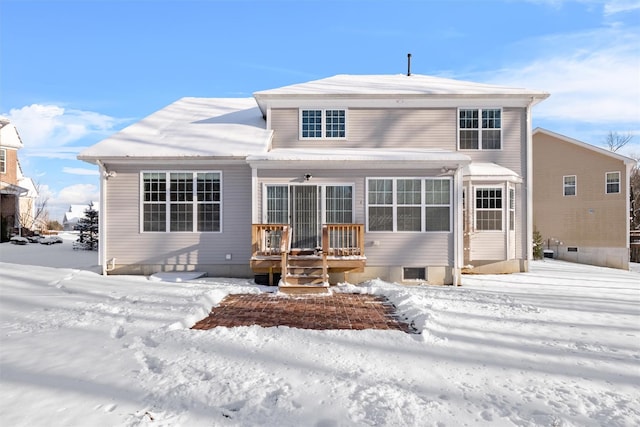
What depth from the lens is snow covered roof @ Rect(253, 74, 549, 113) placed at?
12188 millimetres

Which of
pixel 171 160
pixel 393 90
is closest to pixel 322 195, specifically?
pixel 171 160

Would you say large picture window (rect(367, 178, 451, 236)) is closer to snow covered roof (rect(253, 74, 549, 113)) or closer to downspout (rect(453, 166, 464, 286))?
downspout (rect(453, 166, 464, 286))

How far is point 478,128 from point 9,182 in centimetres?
2583


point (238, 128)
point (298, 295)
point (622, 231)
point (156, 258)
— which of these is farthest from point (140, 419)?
point (622, 231)

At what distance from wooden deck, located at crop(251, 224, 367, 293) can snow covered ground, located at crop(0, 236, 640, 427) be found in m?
2.32

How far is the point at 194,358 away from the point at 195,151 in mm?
7171

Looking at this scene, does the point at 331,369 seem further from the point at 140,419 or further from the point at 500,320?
the point at 500,320

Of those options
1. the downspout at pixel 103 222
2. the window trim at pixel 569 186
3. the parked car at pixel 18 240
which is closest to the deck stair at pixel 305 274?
the downspout at pixel 103 222

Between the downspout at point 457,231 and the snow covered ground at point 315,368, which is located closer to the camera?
the snow covered ground at point 315,368

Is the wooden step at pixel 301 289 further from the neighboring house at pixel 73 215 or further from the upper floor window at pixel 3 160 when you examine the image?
the neighboring house at pixel 73 215

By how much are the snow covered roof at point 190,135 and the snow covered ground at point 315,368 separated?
4439 mm

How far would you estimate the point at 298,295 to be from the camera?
8555 millimetres

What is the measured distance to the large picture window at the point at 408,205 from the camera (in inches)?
405

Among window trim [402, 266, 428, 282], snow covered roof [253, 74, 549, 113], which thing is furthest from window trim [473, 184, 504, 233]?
window trim [402, 266, 428, 282]
